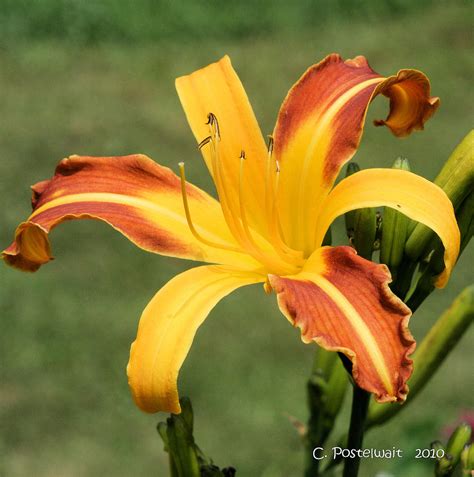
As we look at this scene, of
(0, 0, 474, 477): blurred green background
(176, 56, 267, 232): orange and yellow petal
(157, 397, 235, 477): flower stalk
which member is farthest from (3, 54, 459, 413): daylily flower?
(0, 0, 474, 477): blurred green background

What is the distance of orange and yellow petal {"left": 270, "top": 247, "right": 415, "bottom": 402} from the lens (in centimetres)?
98

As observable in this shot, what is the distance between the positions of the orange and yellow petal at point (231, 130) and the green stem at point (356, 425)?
262mm

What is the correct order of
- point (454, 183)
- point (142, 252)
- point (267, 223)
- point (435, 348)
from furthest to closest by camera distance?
point (142, 252) → point (435, 348) → point (267, 223) → point (454, 183)

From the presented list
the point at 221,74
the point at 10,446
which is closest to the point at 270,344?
the point at 10,446

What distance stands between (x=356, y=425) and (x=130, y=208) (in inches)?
15.2

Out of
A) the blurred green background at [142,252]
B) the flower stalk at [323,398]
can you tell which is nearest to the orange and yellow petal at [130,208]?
the flower stalk at [323,398]

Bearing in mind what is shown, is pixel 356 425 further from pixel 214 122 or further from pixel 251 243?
pixel 214 122

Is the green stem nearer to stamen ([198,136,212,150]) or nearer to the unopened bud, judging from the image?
the unopened bud

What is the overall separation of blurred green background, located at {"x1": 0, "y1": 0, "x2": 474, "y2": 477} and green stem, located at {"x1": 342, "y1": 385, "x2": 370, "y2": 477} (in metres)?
0.36

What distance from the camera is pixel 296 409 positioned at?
333 centimetres

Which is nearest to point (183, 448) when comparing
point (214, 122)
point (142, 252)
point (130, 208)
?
point (130, 208)

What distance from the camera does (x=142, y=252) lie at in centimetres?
388

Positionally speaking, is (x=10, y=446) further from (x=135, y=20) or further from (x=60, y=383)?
(x=135, y=20)

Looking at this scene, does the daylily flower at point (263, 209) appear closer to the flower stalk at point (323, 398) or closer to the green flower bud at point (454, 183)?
the green flower bud at point (454, 183)
